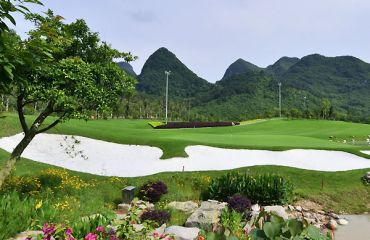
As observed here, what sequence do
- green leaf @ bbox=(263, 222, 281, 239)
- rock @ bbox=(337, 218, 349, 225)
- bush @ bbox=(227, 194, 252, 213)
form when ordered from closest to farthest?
green leaf @ bbox=(263, 222, 281, 239)
bush @ bbox=(227, 194, 252, 213)
rock @ bbox=(337, 218, 349, 225)

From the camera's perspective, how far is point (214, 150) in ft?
91.1

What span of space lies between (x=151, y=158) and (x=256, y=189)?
965cm

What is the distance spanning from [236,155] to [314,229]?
22.8 meters

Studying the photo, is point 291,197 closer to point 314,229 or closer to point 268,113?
point 314,229

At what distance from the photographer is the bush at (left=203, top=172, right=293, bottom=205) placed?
60.2ft

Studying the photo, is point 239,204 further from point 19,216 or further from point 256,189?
point 19,216

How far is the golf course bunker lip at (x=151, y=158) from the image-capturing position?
79.9ft

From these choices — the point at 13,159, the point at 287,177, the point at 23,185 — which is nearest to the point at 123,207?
the point at 23,185

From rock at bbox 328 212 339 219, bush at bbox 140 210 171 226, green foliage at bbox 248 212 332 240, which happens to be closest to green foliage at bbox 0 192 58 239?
bush at bbox 140 210 171 226

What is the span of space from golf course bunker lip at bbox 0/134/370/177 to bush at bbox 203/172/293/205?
189 inches

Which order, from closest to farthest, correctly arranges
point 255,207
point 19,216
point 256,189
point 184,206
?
point 19,216
point 184,206
point 255,207
point 256,189

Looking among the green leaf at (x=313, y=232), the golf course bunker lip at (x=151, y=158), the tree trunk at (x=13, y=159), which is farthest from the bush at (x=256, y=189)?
the green leaf at (x=313, y=232)

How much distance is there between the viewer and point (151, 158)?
26.3 meters

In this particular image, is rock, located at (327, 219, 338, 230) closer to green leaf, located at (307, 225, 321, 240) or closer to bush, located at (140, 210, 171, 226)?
bush, located at (140, 210, 171, 226)
